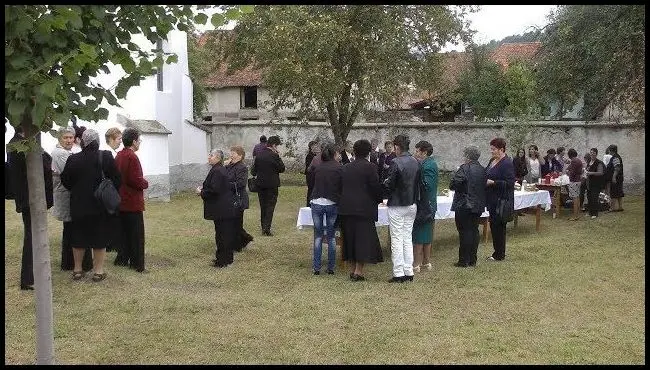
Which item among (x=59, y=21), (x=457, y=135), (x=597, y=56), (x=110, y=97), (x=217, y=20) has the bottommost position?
(x=457, y=135)

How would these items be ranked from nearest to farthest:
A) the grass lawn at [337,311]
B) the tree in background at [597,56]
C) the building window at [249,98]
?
1. the grass lawn at [337,311]
2. the tree in background at [597,56]
3. the building window at [249,98]

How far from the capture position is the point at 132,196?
892 centimetres

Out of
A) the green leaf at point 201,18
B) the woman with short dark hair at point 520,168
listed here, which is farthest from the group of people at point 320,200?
the woman with short dark hair at point 520,168

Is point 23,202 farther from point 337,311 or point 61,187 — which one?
point 337,311

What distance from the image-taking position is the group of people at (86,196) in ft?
25.9

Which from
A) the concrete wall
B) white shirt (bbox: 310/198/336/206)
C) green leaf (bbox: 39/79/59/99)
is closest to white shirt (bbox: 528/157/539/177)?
white shirt (bbox: 310/198/336/206)

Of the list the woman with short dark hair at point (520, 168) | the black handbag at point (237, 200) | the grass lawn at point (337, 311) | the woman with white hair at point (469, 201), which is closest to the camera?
the grass lawn at point (337, 311)

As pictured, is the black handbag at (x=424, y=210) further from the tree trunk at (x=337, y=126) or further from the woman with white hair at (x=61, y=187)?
the tree trunk at (x=337, y=126)

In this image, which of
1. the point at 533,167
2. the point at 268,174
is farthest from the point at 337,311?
the point at 533,167

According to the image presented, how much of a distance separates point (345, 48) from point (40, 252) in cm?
1461

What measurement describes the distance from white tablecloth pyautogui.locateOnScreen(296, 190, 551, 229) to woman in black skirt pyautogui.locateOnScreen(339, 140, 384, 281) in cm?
94

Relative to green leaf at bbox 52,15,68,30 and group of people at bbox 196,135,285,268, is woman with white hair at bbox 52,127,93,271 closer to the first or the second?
group of people at bbox 196,135,285,268

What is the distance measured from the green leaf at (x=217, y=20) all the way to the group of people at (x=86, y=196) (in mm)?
3579

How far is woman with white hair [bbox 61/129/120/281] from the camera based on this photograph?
7988 mm
